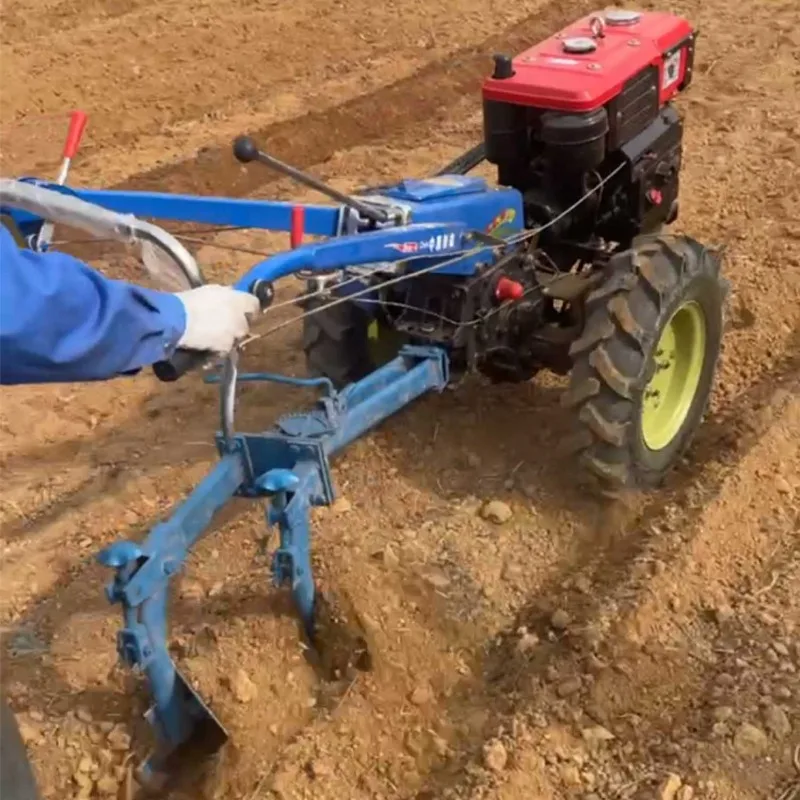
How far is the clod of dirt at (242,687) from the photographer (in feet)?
11.2

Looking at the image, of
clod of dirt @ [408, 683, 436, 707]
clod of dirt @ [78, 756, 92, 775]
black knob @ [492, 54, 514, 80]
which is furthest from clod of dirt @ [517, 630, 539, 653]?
black knob @ [492, 54, 514, 80]

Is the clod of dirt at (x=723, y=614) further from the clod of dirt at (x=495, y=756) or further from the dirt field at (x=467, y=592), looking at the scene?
the clod of dirt at (x=495, y=756)

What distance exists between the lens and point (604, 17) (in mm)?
4688

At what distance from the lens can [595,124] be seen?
4.14 m

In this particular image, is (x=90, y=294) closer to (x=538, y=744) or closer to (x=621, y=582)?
(x=538, y=744)

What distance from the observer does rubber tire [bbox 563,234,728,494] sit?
3.79 m

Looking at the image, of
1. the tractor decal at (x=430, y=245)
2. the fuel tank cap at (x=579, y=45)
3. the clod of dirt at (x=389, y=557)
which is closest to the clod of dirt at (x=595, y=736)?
the clod of dirt at (x=389, y=557)

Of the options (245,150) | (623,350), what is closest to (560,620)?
(623,350)

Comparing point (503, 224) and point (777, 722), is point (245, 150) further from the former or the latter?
point (777, 722)

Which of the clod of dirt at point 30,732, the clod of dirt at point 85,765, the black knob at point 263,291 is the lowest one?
the clod of dirt at point 85,765

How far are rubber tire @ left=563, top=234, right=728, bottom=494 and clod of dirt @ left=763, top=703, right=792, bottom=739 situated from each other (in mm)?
883

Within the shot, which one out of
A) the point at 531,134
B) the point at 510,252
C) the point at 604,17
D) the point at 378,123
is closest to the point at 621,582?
the point at 510,252

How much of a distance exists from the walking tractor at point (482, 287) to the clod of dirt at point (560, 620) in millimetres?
469

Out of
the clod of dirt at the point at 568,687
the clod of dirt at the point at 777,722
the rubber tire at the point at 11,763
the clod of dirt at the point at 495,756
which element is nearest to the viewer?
the rubber tire at the point at 11,763
